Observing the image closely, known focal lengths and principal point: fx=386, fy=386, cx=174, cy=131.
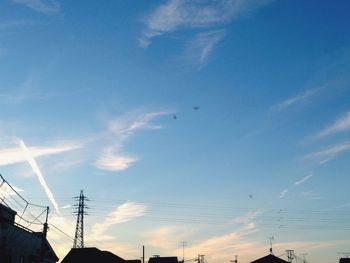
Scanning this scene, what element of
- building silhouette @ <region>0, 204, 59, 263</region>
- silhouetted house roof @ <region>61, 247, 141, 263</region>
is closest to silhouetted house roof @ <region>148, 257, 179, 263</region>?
silhouetted house roof @ <region>61, 247, 141, 263</region>

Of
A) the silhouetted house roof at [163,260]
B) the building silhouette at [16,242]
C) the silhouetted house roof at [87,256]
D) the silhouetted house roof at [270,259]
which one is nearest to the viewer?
the building silhouette at [16,242]

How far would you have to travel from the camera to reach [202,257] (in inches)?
4505

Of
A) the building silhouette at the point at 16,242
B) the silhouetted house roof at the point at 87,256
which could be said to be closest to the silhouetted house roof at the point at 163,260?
the silhouetted house roof at the point at 87,256

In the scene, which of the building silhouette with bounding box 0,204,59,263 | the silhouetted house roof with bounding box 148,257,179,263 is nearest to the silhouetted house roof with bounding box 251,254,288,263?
the silhouetted house roof with bounding box 148,257,179,263

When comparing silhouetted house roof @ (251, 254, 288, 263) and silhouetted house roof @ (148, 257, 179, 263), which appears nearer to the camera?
silhouetted house roof @ (251, 254, 288, 263)

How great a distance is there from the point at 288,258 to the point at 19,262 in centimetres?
8486

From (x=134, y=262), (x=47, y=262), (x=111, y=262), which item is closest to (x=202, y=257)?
(x=134, y=262)

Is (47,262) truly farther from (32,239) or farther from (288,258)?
(288,258)

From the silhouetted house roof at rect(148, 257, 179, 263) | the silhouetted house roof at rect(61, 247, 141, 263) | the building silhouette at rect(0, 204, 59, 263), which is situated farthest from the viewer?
the silhouetted house roof at rect(148, 257, 179, 263)

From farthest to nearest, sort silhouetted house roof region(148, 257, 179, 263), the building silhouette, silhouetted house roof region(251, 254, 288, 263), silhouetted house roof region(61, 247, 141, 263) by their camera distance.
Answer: silhouetted house roof region(148, 257, 179, 263) < silhouetted house roof region(251, 254, 288, 263) < silhouetted house roof region(61, 247, 141, 263) < the building silhouette

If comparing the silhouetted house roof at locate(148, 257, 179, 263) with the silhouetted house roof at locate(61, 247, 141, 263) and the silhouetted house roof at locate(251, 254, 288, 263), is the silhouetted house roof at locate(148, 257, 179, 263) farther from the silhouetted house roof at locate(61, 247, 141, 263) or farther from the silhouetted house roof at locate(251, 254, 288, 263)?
the silhouetted house roof at locate(61, 247, 141, 263)

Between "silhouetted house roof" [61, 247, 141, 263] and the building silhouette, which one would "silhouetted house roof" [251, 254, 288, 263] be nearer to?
"silhouetted house roof" [61, 247, 141, 263]

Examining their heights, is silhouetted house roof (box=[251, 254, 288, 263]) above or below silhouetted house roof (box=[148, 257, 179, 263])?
below

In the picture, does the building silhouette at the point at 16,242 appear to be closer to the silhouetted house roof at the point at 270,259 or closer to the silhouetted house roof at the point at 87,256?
the silhouetted house roof at the point at 87,256
